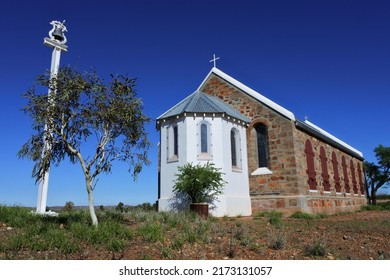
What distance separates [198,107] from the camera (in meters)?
19.2

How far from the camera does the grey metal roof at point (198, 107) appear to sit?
61.6ft

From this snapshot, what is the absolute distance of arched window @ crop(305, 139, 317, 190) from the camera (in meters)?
20.6

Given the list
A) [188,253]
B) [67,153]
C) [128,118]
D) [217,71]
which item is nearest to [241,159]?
[217,71]

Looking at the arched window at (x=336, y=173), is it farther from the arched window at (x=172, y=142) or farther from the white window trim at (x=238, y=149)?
the arched window at (x=172, y=142)

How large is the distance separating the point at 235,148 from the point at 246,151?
1.07m

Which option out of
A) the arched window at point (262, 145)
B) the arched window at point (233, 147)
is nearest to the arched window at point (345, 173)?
the arched window at point (262, 145)

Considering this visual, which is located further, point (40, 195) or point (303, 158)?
point (303, 158)

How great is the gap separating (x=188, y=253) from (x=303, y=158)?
48.1ft

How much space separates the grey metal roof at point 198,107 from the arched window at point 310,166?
15.2 ft

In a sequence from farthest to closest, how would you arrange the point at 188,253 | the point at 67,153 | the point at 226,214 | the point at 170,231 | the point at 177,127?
the point at 177,127
the point at 226,214
the point at 67,153
the point at 170,231
the point at 188,253

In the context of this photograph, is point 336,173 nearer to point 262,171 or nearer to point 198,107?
point 262,171

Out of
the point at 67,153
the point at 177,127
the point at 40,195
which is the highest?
the point at 177,127

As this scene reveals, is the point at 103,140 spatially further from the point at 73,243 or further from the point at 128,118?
the point at 73,243

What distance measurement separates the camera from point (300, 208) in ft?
59.9
